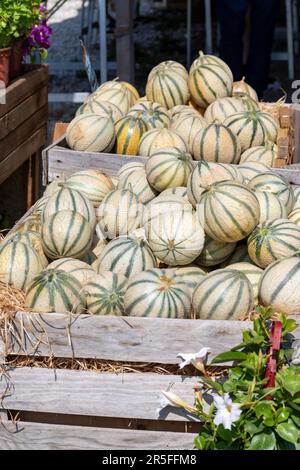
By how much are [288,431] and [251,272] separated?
77 centimetres

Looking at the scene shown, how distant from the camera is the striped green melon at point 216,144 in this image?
3549 mm

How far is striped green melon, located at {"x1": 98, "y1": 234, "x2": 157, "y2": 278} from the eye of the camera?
110 inches

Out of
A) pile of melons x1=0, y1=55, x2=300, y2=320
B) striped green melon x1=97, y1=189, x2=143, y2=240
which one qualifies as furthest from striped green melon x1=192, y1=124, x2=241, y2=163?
striped green melon x1=97, y1=189, x2=143, y2=240

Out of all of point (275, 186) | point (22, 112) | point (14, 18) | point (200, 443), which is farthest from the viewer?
point (22, 112)

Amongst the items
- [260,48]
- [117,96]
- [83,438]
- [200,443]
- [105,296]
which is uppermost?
[260,48]

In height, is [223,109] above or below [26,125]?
above

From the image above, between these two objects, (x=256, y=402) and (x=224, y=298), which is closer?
(x=256, y=402)

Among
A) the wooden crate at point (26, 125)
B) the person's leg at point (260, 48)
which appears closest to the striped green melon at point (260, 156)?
the wooden crate at point (26, 125)

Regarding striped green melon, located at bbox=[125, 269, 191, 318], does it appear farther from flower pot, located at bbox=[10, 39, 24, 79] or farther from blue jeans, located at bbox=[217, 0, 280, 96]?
blue jeans, located at bbox=[217, 0, 280, 96]

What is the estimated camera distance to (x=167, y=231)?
2.80 m

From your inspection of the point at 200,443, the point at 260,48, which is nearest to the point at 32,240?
the point at 200,443

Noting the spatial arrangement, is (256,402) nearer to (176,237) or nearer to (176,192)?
(176,237)

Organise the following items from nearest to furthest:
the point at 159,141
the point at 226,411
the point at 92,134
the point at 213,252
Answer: the point at 226,411, the point at 213,252, the point at 159,141, the point at 92,134
